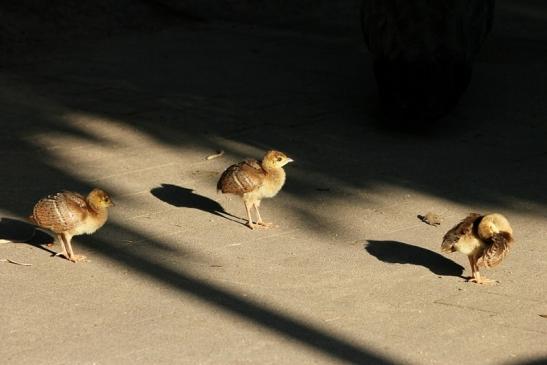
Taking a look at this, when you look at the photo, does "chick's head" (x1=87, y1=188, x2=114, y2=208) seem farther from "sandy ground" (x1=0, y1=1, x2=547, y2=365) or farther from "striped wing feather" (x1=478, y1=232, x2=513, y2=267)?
"striped wing feather" (x1=478, y1=232, x2=513, y2=267)

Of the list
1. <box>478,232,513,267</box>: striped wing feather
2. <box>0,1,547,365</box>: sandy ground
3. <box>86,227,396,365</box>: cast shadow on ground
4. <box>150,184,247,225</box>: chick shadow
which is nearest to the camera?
<box>86,227,396,365</box>: cast shadow on ground

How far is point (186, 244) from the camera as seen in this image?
8820mm

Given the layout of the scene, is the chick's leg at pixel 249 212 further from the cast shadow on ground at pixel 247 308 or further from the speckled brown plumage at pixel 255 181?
the cast shadow on ground at pixel 247 308

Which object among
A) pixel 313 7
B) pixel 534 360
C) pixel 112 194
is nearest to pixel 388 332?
pixel 534 360

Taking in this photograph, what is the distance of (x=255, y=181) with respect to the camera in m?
9.16

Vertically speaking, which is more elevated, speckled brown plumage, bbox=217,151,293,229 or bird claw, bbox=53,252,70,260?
speckled brown plumage, bbox=217,151,293,229

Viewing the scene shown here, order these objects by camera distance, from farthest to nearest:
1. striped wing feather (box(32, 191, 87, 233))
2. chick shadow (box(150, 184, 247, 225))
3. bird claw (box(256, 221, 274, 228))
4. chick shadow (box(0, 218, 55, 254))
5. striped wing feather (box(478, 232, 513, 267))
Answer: chick shadow (box(150, 184, 247, 225)) < bird claw (box(256, 221, 274, 228)) < chick shadow (box(0, 218, 55, 254)) < striped wing feather (box(32, 191, 87, 233)) < striped wing feather (box(478, 232, 513, 267))

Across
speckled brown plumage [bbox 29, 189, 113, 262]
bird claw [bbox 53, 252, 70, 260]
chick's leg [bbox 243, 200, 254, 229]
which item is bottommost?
bird claw [bbox 53, 252, 70, 260]

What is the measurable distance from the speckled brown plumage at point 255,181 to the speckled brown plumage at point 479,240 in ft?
5.70

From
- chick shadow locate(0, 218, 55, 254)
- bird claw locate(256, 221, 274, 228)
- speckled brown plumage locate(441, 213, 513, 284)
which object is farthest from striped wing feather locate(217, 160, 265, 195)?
speckled brown plumage locate(441, 213, 513, 284)

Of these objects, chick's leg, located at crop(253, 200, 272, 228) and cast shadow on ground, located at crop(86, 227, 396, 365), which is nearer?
cast shadow on ground, located at crop(86, 227, 396, 365)

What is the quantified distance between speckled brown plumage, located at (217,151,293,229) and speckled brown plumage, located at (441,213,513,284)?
174cm

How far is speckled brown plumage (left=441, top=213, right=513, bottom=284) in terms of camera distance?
7.97 meters

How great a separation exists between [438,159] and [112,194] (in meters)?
3.26
